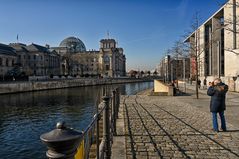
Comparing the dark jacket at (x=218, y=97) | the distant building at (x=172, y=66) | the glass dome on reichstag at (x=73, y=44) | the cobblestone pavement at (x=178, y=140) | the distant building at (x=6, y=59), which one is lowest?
the cobblestone pavement at (x=178, y=140)

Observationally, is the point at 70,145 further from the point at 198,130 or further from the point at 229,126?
the point at 229,126

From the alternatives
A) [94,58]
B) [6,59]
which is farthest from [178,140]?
[94,58]

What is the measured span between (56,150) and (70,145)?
0.14 meters

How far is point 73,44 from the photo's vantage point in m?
166

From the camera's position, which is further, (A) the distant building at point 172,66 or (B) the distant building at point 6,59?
(B) the distant building at point 6,59

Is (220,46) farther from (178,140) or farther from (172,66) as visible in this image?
(178,140)

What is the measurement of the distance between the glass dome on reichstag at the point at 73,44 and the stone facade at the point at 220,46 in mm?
115074

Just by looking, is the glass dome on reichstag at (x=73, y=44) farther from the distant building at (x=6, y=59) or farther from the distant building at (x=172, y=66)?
the distant building at (x=172, y=66)

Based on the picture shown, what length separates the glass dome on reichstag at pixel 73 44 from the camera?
16625 centimetres

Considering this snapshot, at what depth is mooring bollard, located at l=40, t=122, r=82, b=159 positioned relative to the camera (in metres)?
2.52

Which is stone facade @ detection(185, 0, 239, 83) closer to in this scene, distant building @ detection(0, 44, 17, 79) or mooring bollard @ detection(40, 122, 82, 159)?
mooring bollard @ detection(40, 122, 82, 159)

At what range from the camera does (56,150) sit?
8.43 feet

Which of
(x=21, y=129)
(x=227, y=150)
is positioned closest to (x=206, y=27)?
(x=21, y=129)

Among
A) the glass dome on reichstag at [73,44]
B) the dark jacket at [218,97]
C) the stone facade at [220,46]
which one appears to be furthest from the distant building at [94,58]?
the dark jacket at [218,97]
